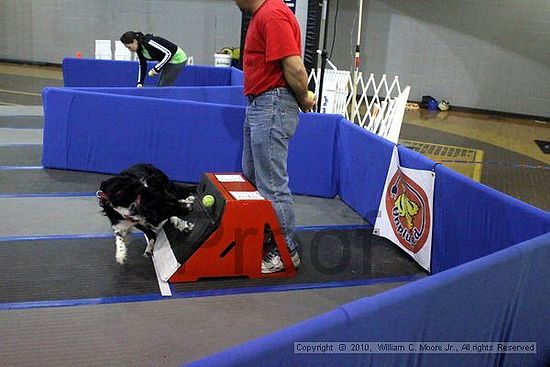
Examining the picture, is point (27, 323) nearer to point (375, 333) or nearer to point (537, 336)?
point (375, 333)

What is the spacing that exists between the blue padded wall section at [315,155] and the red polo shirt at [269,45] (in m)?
1.88

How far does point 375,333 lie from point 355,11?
1286 centimetres

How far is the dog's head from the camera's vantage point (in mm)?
3246

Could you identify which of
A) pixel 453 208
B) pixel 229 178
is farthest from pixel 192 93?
pixel 453 208

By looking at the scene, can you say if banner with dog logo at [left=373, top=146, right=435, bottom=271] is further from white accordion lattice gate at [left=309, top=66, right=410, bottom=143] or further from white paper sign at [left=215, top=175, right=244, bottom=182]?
white accordion lattice gate at [left=309, top=66, right=410, bottom=143]

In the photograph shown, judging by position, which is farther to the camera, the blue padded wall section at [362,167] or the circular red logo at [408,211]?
the blue padded wall section at [362,167]

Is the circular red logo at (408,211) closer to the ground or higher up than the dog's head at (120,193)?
closer to the ground

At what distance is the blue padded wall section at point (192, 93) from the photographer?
6337mm

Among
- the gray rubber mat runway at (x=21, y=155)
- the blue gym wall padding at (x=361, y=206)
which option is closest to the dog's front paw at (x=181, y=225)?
the blue gym wall padding at (x=361, y=206)

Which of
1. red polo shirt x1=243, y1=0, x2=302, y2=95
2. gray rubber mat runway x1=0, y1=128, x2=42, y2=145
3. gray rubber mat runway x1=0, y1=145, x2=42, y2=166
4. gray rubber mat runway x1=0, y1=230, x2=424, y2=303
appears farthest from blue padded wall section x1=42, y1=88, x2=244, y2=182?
red polo shirt x1=243, y1=0, x2=302, y2=95

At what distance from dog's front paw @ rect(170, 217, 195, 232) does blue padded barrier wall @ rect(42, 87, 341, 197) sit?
6.57ft

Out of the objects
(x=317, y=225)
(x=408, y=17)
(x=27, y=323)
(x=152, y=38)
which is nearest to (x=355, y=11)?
(x=408, y=17)

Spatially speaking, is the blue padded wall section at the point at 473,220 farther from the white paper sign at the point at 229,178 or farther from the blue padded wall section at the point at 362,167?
the white paper sign at the point at 229,178

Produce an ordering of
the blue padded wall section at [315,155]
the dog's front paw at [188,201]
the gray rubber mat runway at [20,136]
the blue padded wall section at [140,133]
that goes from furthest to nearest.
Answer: the gray rubber mat runway at [20,136], the blue padded wall section at [140,133], the blue padded wall section at [315,155], the dog's front paw at [188,201]
